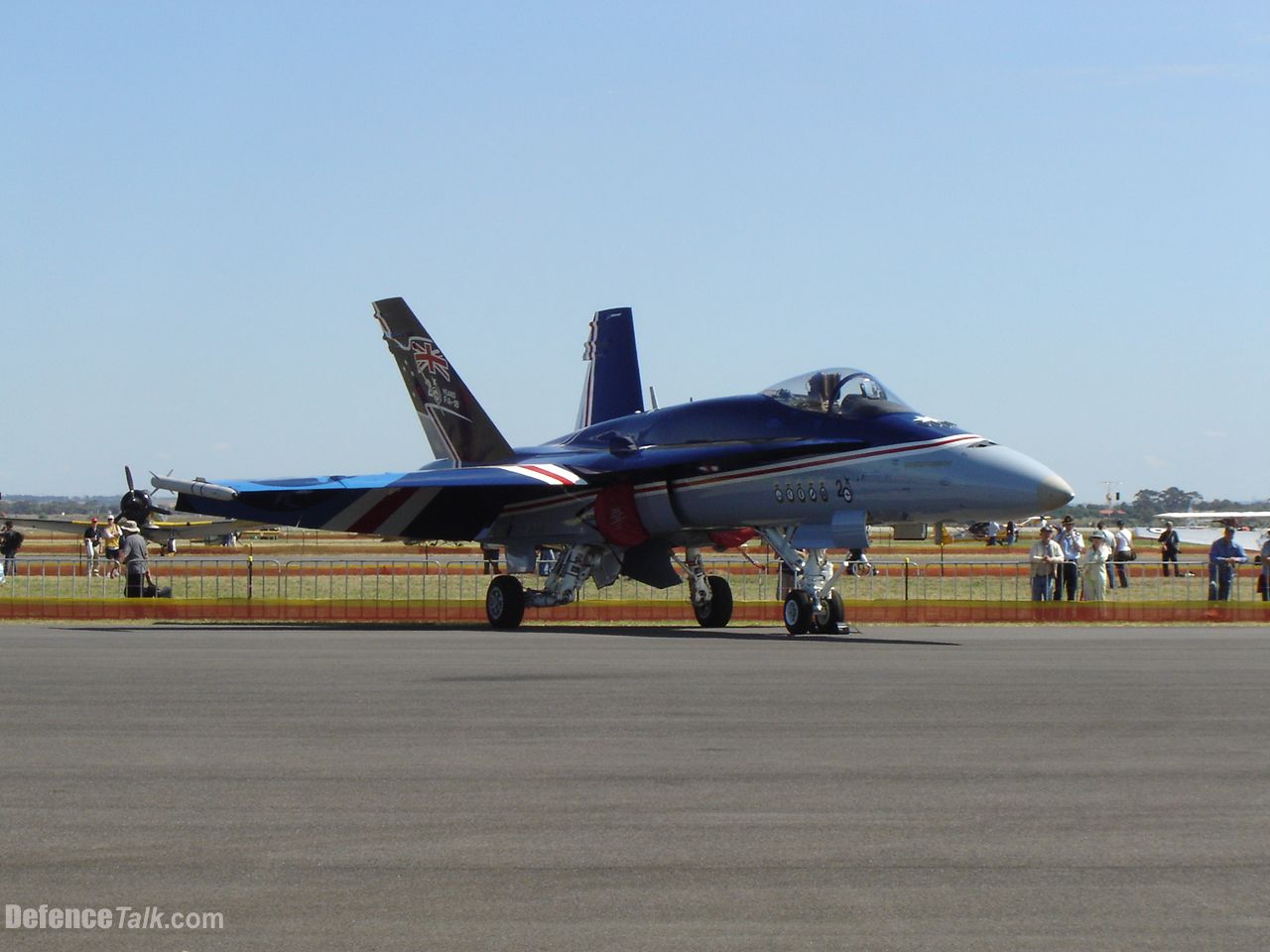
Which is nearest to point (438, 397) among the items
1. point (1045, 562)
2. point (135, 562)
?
point (135, 562)

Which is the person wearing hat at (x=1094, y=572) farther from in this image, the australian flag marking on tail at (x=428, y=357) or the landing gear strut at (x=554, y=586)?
the australian flag marking on tail at (x=428, y=357)

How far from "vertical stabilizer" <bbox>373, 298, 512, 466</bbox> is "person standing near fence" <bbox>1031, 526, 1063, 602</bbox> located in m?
8.81

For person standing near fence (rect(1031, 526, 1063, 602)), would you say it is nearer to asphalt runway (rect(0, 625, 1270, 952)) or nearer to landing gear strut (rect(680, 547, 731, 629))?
landing gear strut (rect(680, 547, 731, 629))

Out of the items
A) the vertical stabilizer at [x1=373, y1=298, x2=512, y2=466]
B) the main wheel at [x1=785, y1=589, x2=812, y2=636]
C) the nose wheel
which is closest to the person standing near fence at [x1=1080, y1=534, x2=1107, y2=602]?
the nose wheel

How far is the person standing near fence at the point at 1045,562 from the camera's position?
26.2m

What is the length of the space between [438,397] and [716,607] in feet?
20.0

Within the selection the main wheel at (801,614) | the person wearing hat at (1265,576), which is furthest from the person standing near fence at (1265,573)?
the main wheel at (801,614)

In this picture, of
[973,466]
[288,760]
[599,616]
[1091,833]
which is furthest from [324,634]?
[1091,833]

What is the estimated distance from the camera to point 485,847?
629 centimetres

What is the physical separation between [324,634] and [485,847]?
13746 millimetres

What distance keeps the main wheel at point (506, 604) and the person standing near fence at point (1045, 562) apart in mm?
8776

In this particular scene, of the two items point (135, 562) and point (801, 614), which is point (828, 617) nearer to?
point (801, 614)

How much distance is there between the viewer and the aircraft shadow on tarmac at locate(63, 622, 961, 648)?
1852 centimetres

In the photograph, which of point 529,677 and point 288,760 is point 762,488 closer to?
point 529,677
